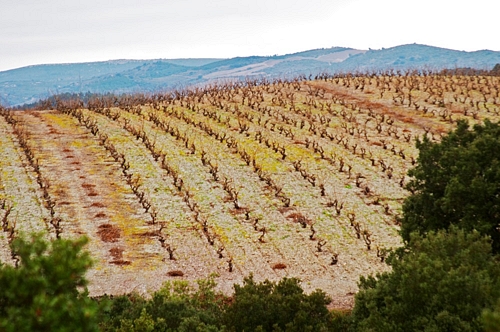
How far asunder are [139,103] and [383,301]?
133 ft

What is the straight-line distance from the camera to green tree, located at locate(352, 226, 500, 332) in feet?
29.3

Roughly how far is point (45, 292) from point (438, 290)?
7.19 meters

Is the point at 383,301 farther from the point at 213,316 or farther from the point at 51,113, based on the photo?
the point at 51,113

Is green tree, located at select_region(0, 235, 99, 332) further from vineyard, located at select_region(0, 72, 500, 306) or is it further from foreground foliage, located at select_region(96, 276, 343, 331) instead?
foreground foliage, located at select_region(96, 276, 343, 331)

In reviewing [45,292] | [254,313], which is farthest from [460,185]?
[45,292]

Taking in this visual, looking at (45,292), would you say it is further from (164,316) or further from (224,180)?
(224,180)

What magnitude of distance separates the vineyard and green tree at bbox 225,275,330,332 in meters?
4.74

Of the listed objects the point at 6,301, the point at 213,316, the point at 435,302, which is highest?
the point at 6,301

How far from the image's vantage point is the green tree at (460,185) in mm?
12734

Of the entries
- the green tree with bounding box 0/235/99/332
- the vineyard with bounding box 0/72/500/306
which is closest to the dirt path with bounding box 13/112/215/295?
the vineyard with bounding box 0/72/500/306

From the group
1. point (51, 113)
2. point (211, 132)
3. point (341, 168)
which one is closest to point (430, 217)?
point (341, 168)

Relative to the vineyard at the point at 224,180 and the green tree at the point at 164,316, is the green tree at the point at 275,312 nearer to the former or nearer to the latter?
the green tree at the point at 164,316

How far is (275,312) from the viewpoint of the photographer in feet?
38.6

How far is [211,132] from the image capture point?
3631 centimetres
